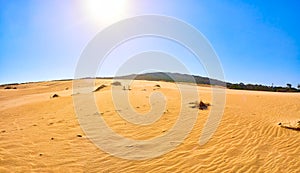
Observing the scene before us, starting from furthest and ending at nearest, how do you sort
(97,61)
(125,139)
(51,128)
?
1. (97,61)
2. (51,128)
3. (125,139)

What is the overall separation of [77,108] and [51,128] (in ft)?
12.2

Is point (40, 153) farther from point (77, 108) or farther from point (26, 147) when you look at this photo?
point (77, 108)

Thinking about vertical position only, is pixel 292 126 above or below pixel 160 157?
above

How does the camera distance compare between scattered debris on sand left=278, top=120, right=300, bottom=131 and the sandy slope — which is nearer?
the sandy slope

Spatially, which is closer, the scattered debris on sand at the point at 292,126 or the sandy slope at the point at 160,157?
the sandy slope at the point at 160,157

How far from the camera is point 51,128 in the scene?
909 cm

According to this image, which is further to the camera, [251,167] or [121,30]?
[121,30]

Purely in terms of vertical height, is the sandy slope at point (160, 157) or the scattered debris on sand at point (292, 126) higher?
the scattered debris on sand at point (292, 126)

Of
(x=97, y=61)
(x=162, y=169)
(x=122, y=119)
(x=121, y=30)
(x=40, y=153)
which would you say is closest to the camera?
(x=162, y=169)

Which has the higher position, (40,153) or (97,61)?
(97,61)

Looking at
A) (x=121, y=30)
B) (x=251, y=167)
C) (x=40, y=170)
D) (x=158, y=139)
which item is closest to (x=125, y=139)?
(x=158, y=139)

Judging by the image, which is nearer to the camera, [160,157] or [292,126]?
[160,157]

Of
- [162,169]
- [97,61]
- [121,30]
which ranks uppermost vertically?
[121,30]

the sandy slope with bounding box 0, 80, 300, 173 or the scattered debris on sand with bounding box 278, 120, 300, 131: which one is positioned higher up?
the scattered debris on sand with bounding box 278, 120, 300, 131
